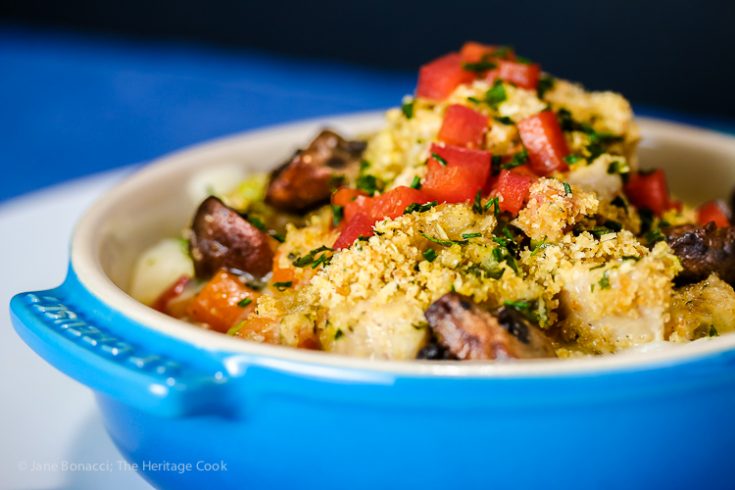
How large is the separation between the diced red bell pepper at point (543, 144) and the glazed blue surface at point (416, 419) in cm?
76

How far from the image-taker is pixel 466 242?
1.87 m

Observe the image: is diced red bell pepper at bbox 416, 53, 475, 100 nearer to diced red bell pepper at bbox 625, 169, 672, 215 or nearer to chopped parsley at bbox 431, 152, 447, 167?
chopped parsley at bbox 431, 152, 447, 167

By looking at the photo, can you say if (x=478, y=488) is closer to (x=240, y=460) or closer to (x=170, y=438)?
(x=240, y=460)

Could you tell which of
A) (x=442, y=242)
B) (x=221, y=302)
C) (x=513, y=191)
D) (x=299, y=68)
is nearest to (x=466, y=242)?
(x=442, y=242)

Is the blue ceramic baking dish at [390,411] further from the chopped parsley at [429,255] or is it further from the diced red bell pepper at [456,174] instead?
the diced red bell pepper at [456,174]

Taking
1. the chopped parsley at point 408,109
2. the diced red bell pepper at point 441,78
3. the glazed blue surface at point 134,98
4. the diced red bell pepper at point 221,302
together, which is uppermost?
the diced red bell pepper at point 441,78

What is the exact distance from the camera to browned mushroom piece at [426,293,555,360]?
5.27ft

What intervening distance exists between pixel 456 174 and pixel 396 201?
0.15 meters

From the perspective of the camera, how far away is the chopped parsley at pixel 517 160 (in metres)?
2.12

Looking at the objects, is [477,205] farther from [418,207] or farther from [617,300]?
[617,300]

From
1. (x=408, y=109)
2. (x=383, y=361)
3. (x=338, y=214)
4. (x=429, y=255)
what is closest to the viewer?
(x=383, y=361)

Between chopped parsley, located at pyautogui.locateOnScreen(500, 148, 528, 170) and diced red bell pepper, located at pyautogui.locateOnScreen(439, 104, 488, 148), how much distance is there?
0.09m

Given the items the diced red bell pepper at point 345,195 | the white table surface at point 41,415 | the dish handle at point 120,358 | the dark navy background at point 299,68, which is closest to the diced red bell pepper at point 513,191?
the diced red bell pepper at point 345,195

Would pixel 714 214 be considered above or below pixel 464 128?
below
